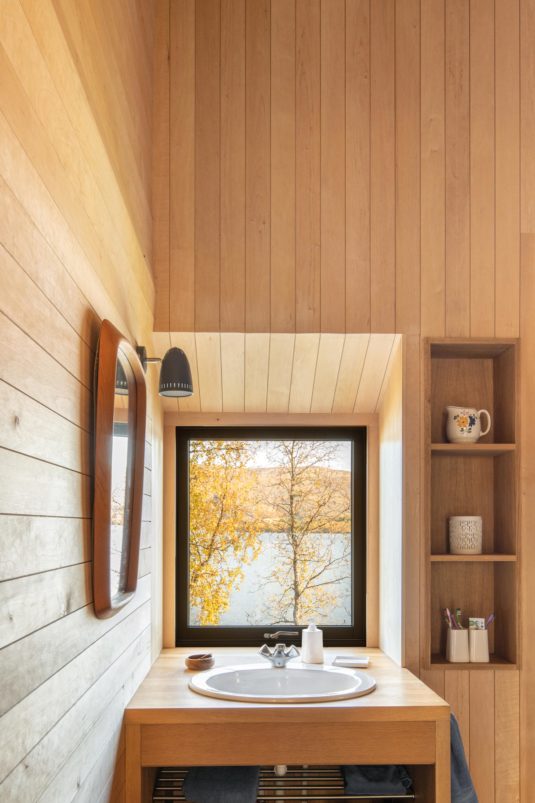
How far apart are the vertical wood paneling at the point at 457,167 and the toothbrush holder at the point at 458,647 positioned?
3.18 ft

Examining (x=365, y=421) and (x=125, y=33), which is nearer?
(x=125, y=33)

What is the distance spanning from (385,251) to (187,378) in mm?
831

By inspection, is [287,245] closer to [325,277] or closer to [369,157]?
[325,277]

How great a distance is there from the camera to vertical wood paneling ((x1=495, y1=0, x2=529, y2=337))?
275cm

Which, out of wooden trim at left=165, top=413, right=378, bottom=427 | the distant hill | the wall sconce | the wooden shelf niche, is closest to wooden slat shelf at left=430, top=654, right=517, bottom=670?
the wooden shelf niche

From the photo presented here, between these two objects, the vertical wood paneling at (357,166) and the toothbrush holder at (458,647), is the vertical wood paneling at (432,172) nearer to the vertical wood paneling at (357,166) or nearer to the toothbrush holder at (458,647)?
the vertical wood paneling at (357,166)

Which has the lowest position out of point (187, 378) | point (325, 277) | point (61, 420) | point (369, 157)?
point (61, 420)

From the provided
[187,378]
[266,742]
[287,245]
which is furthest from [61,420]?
[287,245]

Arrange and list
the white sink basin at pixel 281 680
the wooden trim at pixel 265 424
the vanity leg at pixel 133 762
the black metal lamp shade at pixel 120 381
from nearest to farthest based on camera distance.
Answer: the black metal lamp shade at pixel 120 381, the vanity leg at pixel 133 762, the white sink basin at pixel 281 680, the wooden trim at pixel 265 424

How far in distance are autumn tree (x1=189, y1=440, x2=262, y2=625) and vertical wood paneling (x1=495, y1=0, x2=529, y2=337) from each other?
104 centimetres

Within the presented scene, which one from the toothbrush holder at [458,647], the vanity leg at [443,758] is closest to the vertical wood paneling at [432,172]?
the toothbrush holder at [458,647]

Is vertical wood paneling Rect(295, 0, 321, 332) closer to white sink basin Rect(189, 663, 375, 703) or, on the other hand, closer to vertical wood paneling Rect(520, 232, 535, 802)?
vertical wood paneling Rect(520, 232, 535, 802)

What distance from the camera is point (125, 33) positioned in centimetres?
213

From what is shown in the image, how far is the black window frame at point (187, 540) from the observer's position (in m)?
3.03
